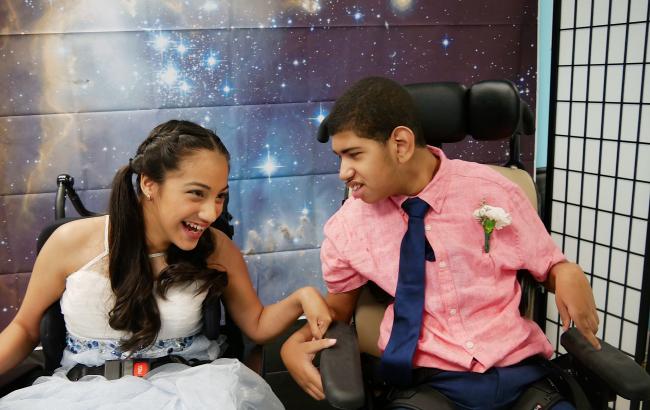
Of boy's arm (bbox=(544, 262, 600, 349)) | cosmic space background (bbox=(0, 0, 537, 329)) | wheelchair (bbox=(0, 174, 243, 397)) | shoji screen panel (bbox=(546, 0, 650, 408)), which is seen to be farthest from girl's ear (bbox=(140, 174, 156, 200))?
shoji screen panel (bbox=(546, 0, 650, 408))

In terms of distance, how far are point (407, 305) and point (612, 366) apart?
543mm

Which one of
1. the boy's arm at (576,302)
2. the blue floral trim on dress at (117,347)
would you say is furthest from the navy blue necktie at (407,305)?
the blue floral trim on dress at (117,347)

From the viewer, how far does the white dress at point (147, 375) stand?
1566mm

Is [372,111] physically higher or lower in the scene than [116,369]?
higher

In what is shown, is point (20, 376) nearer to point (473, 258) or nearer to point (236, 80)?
point (473, 258)

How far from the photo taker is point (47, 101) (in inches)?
114

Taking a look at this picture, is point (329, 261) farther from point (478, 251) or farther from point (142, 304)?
point (142, 304)

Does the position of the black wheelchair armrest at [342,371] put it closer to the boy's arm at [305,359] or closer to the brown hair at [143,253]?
the boy's arm at [305,359]

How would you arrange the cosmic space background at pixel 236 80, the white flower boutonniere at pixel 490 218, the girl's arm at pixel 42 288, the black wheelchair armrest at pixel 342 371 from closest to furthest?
the black wheelchair armrest at pixel 342 371, the white flower boutonniere at pixel 490 218, the girl's arm at pixel 42 288, the cosmic space background at pixel 236 80

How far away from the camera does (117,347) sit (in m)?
1.76

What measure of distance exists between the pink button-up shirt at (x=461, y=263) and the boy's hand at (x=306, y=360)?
0.25 m

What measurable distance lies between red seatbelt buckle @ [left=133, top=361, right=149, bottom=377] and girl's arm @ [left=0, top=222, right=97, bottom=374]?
12.8 inches

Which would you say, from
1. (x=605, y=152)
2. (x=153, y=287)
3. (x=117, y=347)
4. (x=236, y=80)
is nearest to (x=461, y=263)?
(x=153, y=287)

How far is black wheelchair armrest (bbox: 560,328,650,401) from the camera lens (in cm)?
137
